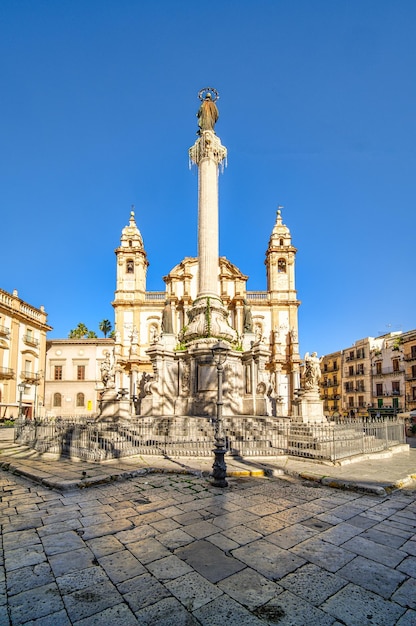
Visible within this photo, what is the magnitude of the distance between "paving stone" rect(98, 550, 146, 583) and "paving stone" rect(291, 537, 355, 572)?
1.82 metres

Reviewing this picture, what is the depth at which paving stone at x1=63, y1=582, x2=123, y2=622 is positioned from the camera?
→ 115 inches

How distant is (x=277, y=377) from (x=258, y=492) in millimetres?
32206

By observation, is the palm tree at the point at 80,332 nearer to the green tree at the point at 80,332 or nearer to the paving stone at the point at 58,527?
the green tree at the point at 80,332

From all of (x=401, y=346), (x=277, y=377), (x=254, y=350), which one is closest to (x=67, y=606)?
(x=254, y=350)

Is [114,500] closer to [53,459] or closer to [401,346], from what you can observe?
[53,459]

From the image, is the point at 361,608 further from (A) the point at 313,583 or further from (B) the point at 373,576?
(B) the point at 373,576

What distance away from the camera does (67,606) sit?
3002mm

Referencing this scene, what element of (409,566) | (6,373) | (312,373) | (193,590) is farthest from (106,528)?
(6,373)

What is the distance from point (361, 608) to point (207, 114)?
20.7 metres

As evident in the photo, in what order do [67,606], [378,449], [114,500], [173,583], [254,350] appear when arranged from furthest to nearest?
1. [254,350]
2. [378,449]
3. [114,500]
4. [173,583]
5. [67,606]

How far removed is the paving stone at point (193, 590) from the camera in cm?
308

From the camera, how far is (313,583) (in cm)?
340

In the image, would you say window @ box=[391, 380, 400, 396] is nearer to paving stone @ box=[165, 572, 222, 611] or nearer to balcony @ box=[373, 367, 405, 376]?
balcony @ box=[373, 367, 405, 376]

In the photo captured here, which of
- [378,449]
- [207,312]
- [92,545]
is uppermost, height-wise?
[207,312]
